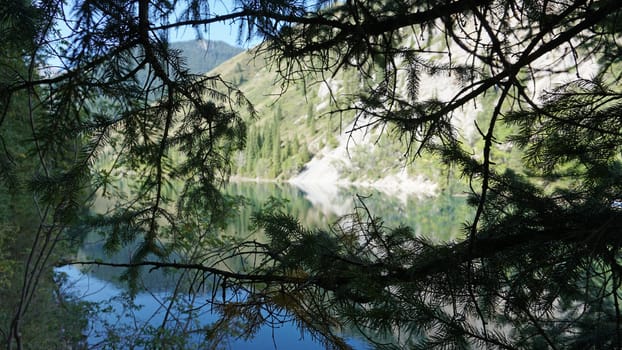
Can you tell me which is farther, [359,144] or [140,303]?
[140,303]

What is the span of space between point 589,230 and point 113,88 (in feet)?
4.45

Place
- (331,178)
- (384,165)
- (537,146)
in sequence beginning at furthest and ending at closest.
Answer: (331,178), (384,165), (537,146)

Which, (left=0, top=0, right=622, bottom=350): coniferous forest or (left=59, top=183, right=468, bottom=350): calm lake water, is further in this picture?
(left=59, top=183, right=468, bottom=350): calm lake water

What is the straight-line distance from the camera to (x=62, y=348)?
27.3 feet

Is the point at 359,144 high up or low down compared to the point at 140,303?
up

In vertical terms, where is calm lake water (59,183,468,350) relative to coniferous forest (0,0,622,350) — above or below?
below

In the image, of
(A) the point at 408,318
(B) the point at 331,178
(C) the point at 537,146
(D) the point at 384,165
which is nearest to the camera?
(A) the point at 408,318

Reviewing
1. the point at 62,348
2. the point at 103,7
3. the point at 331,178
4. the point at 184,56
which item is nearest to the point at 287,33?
the point at 184,56

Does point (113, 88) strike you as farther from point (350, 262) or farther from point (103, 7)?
point (350, 262)

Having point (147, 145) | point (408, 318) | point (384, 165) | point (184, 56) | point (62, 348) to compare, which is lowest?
point (62, 348)

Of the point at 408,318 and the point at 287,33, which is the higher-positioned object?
the point at 287,33

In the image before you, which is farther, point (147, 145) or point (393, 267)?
point (147, 145)

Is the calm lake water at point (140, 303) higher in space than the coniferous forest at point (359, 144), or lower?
lower

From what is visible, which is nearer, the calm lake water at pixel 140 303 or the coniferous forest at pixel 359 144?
the coniferous forest at pixel 359 144
